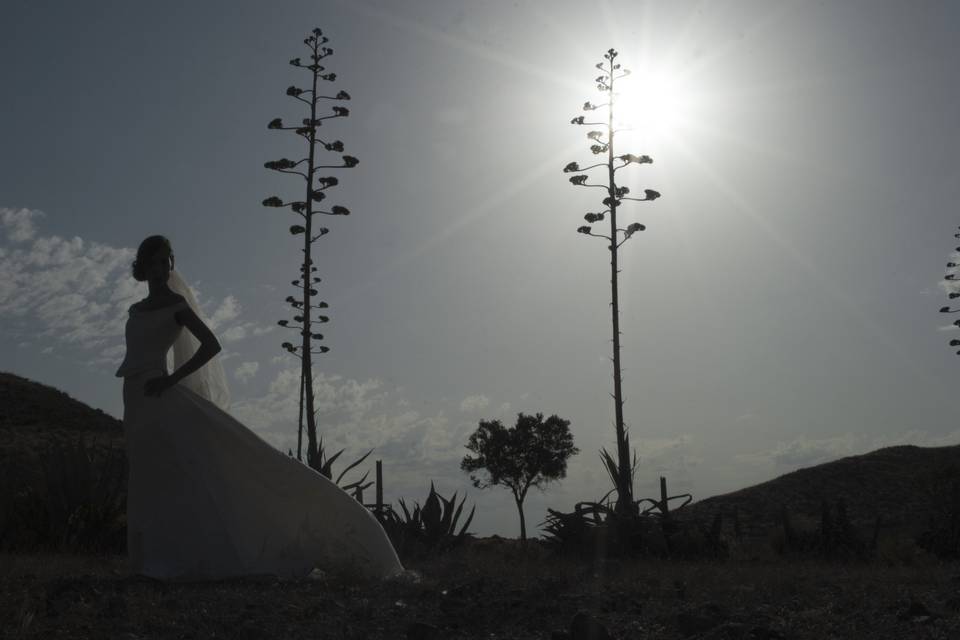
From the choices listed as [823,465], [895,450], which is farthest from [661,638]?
[895,450]

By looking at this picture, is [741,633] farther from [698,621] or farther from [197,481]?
[197,481]

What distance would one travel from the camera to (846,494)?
85.8 ft

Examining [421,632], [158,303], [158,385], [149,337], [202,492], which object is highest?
[158,303]

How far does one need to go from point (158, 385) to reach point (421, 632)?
2.66 metres

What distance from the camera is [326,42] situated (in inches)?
675

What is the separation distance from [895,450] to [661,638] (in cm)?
3183

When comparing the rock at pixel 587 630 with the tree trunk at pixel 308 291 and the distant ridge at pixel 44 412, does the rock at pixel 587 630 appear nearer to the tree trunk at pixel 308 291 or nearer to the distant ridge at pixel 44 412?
the tree trunk at pixel 308 291

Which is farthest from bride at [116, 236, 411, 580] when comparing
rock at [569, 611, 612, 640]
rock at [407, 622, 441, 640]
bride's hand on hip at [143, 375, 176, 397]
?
rock at [569, 611, 612, 640]

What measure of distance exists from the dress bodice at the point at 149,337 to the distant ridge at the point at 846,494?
53.1 ft

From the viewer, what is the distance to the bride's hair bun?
6.05m

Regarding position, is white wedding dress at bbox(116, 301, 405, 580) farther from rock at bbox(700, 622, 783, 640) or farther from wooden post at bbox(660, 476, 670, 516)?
wooden post at bbox(660, 476, 670, 516)

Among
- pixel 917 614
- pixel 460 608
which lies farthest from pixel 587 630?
pixel 917 614

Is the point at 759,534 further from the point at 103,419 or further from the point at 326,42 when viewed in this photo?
the point at 103,419

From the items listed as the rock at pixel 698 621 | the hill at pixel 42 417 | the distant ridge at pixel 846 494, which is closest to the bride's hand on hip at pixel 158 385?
the rock at pixel 698 621
